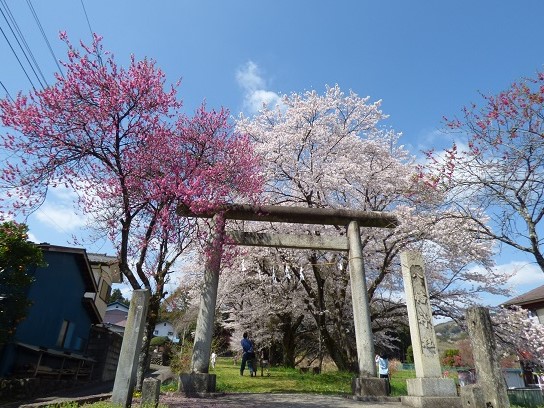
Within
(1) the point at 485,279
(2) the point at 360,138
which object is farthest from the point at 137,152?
(1) the point at 485,279

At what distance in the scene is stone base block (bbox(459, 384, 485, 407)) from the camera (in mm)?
6383

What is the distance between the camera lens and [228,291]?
19719mm

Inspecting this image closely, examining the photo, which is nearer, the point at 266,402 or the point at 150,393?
the point at 150,393

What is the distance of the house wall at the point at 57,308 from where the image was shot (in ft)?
50.2

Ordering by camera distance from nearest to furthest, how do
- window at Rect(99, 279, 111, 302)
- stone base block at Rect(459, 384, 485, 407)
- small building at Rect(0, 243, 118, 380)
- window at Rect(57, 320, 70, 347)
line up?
stone base block at Rect(459, 384, 485, 407) → small building at Rect(0, 243, 118, 380) → window at Rect(57, 320, 70, 347) → window at Rect(99, 279, 111, 302)

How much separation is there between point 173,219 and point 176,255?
963 mm

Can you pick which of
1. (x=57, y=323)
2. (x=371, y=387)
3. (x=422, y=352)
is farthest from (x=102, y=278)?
(x=422, y=352)

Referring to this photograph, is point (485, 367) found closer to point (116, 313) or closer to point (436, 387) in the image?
point (436, 387)

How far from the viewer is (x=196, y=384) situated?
9148mm

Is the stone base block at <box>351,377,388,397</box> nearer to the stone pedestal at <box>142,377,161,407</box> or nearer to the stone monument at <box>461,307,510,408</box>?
the stone monument at <box>461,307,510,408</box>

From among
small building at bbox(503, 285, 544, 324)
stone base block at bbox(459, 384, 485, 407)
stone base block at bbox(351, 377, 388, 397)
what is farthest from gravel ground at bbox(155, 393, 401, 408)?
small building at bbox(503, 285, 544, 324)

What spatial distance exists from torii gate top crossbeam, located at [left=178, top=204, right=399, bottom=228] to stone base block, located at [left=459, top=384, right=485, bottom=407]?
572 centimetres

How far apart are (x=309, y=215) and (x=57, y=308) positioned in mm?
13885

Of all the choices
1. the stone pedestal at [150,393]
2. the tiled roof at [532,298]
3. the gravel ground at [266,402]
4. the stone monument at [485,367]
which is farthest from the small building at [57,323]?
the tiled roof at [532,298]
